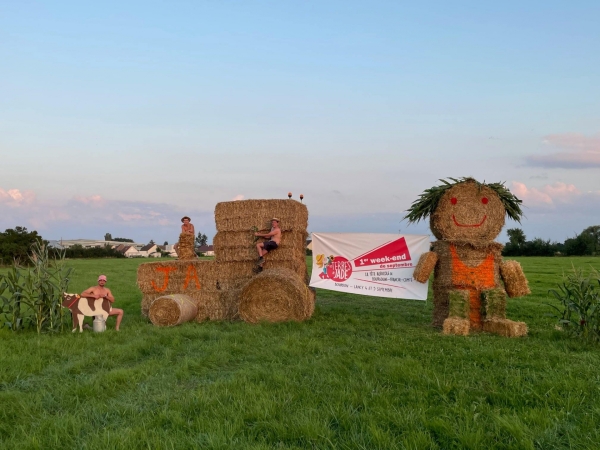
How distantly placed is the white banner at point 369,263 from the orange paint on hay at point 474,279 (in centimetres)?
112

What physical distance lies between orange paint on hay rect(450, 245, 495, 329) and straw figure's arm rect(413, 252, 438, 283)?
438 mm

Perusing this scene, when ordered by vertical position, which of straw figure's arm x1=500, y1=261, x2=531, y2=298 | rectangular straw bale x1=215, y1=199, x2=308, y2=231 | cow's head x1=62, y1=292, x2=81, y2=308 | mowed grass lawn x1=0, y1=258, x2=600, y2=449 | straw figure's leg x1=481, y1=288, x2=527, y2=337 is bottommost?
mowed grass lawn x1=0, y1=258, x2=600, y2=449

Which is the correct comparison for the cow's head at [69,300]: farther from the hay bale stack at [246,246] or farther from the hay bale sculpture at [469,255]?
the hay bale sculpture at [469,255]

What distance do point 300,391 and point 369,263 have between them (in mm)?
6258

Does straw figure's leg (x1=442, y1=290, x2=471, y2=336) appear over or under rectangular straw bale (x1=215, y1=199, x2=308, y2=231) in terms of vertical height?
under

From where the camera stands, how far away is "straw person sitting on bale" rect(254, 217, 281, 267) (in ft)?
37.6

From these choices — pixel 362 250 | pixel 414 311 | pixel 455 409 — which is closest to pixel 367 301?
pixel 414 311

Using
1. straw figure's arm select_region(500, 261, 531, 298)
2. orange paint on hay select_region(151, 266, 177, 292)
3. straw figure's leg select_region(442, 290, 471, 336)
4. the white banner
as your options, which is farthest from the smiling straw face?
orange paint on hay select_region(151, 266, 177, 292)

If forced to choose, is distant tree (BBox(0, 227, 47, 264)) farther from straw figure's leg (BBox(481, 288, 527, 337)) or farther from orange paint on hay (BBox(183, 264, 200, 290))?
straw figure's leg (BBox(481, 288, 527, 337))

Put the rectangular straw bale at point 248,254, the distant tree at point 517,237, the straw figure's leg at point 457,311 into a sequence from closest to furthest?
the straw figure's leg at point 457,311, the rectangular straw bale at point 248,254, the distant tree at point 517,237

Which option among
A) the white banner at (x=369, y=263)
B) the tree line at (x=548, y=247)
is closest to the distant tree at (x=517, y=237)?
the tree line at (x=548, y=247)

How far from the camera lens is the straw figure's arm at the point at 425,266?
1010 centimetres

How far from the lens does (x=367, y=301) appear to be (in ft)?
50.9

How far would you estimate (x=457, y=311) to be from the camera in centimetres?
931
